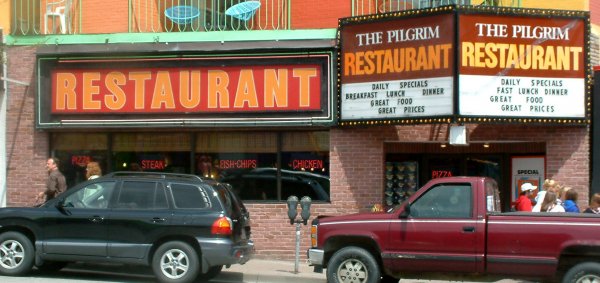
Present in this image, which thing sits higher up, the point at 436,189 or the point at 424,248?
the point at 436,189

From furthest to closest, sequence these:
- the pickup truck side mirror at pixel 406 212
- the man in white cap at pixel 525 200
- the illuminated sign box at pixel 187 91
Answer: the illuminated sign box at pixel 187 91 → the man in white cap at pixel 525 200 → the pickup truck side mirror at pixel 406 212

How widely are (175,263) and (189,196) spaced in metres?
1.04

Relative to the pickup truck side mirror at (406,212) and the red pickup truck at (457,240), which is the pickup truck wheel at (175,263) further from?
the pickup truck side mirror at (406,212)

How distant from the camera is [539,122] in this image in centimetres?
1453

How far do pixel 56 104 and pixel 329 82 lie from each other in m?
5.68

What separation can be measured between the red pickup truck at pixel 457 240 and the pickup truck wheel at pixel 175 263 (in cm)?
188

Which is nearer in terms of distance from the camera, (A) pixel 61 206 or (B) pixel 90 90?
(A) pixel 61 206

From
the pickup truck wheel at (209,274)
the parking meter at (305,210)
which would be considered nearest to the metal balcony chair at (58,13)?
the pickup truck wheel at (209,274)

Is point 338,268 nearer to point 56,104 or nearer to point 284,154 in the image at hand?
point 284,154

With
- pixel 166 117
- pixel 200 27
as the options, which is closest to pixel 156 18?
pixel 200 27

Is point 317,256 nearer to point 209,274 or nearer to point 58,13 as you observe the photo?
point 209,274

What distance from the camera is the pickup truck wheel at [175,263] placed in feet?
40.3

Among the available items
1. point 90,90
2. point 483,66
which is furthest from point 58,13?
point 483,66

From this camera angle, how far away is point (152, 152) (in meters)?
16.7
